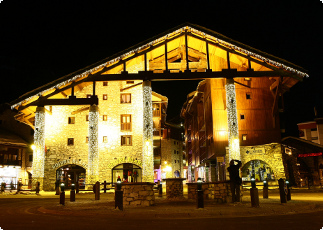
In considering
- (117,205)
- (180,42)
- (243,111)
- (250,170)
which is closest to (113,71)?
(180,42)

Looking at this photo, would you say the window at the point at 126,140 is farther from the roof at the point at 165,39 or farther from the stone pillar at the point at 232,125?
the stone pillar at the point at 232,125

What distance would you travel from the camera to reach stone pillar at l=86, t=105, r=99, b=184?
31453 millimetres

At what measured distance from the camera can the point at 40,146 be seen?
31.5 m

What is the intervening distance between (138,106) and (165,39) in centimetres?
779

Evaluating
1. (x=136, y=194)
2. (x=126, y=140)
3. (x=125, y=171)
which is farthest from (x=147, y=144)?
(x=136, y=194)

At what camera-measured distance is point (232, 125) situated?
2989 centimetres

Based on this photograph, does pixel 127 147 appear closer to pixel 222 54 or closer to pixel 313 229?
pixel 222 54

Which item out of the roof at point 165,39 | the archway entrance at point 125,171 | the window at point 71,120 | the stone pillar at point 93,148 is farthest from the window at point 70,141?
the roof at point 165,39

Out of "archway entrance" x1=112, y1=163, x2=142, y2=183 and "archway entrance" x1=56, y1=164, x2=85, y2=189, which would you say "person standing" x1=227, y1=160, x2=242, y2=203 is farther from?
"archway entrance" x1=56, y1=164, x2=85, y2=189

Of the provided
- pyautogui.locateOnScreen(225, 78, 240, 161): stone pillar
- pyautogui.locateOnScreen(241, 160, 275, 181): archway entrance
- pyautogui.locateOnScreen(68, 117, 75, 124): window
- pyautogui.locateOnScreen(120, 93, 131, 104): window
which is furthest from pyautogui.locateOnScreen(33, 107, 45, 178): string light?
pyautogui.locateOnScreen(241, 160, 275, 181): archway entrance

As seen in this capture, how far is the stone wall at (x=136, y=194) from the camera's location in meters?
13.6

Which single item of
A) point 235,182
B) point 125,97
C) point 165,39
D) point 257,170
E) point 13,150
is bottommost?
point 235,182

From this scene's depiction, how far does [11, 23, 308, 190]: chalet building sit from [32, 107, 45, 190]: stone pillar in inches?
3.6

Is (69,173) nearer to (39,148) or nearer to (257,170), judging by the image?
(39,148)
